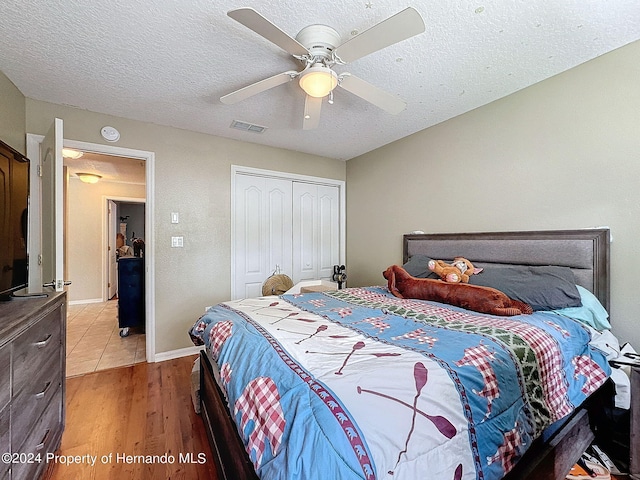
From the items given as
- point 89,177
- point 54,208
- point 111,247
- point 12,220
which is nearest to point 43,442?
point 12,220

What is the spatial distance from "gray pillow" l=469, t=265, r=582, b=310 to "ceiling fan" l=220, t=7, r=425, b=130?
4.56 feet

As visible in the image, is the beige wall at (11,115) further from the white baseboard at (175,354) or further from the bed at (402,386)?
the white baseboard at (175,354)

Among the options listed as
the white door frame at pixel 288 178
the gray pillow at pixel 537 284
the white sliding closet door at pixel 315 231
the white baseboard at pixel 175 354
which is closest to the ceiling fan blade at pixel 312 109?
the white door frame at pixel 288 178

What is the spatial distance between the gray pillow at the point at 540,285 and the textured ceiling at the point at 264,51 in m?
1.42

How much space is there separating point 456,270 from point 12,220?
113 inches

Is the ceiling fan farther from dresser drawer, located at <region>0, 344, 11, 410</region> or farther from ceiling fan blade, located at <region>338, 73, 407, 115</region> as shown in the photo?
dresser drawer, located at <region>0, 344, 11, 410</region>

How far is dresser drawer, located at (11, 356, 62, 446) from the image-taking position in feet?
3.69

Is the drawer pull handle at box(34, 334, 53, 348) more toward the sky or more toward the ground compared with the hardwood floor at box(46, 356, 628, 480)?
more toward the sky

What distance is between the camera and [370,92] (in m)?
1.87

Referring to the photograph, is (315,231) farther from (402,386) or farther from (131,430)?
(402,386)

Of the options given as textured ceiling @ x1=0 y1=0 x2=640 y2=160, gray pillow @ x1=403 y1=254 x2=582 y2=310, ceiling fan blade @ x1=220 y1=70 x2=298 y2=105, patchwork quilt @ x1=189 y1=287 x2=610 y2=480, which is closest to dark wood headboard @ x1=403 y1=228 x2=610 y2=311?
gray pillow @ x1=403 y1=254 x2=582 y2=310

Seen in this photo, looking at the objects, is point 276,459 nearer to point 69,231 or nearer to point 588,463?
point 588,463

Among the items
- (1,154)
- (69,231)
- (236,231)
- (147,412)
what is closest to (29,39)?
(1,154)

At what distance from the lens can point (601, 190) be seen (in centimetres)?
194
